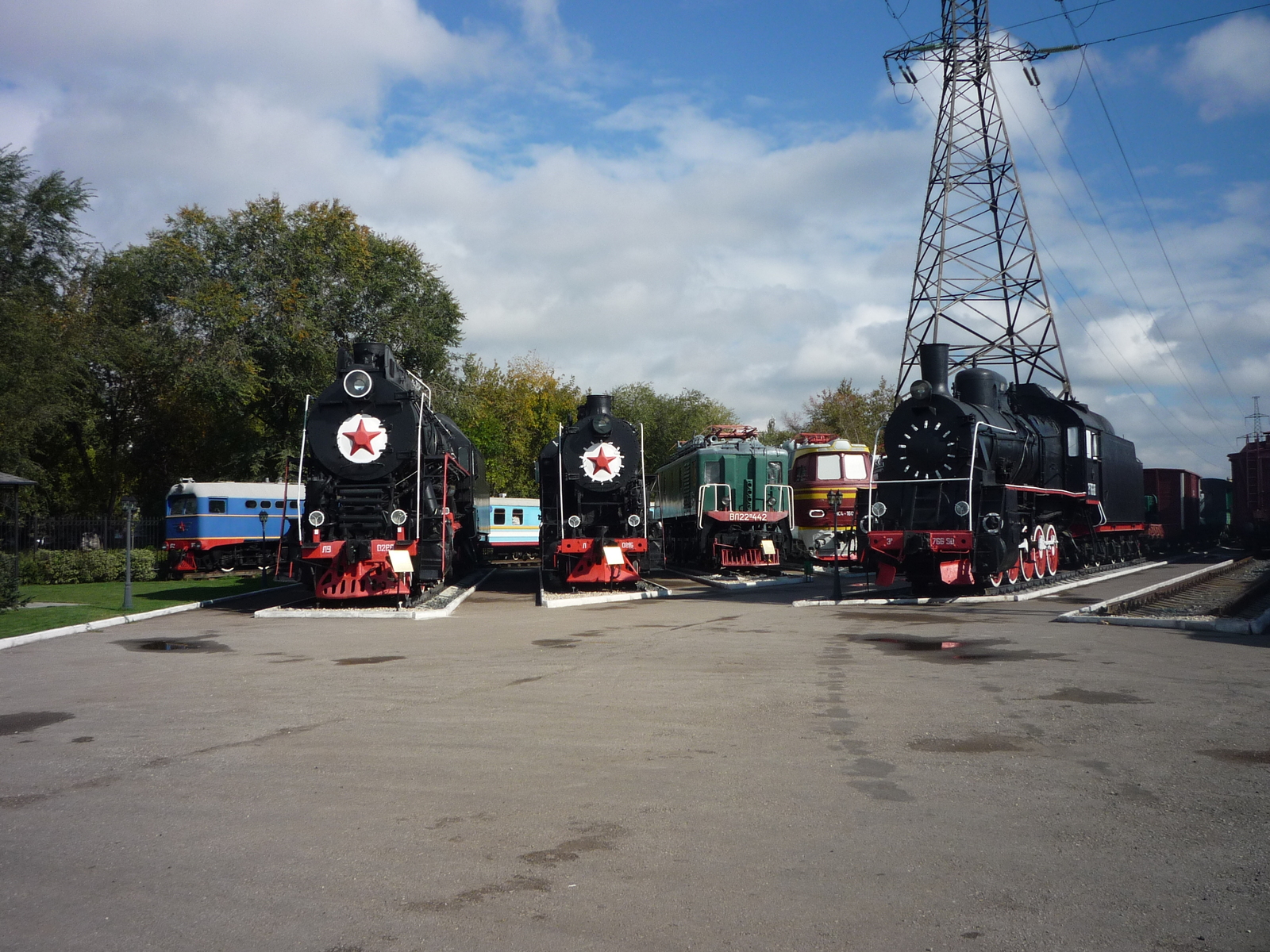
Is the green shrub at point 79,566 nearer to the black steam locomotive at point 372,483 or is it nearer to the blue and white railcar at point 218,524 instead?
the blue and white railcar at point 218,524

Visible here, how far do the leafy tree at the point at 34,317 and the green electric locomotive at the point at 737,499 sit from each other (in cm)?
1872

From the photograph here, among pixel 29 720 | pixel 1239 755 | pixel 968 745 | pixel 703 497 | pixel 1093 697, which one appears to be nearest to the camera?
pixel 1239 755

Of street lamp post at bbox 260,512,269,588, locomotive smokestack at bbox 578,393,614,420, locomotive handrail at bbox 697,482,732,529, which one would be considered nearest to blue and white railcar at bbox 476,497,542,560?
street lamp post at bbox 260,512,269,588

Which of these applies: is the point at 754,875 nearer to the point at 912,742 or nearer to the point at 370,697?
the point at 912,742

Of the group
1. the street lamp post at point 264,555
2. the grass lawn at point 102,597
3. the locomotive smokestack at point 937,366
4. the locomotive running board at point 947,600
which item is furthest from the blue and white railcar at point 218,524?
the locomotive smokestack at point 937,366

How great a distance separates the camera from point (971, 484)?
16.6 m

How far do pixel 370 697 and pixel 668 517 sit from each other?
22197mm

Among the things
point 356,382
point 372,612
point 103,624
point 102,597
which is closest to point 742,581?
point 372,612

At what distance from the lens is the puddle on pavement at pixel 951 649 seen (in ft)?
34.0

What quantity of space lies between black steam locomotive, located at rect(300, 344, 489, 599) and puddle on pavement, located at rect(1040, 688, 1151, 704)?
11.0m

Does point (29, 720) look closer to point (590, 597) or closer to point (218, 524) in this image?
point (590, 597)

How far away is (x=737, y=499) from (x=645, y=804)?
63.9 ft

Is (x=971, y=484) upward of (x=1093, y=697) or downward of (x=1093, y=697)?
upward

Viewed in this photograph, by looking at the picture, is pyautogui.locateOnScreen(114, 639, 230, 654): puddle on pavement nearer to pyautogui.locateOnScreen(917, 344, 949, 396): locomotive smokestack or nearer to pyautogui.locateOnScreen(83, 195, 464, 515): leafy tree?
pyautogui.locateOnScreen(917, 344, 949, 396): locomotive smokestack
